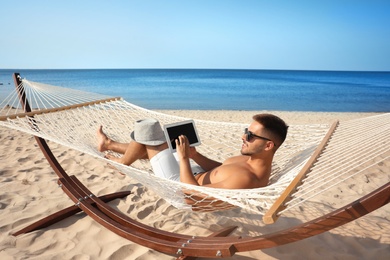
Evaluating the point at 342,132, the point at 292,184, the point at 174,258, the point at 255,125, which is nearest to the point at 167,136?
the point at 255,125

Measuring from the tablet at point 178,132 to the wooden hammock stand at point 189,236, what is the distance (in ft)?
1.43

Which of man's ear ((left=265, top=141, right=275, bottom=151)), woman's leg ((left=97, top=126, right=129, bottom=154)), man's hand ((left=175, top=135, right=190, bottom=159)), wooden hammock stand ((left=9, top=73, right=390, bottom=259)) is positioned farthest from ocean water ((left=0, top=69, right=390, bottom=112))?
man's ear ((left=265, top=141, right=275, bottom=151))

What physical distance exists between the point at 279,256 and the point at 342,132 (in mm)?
802

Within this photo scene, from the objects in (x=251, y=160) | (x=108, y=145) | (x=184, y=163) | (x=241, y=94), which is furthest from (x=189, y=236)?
(x=241, y=94)

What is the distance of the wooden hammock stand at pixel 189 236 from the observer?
988 millimetres

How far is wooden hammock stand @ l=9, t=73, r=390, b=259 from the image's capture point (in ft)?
3.24

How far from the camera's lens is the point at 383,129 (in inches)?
65.5

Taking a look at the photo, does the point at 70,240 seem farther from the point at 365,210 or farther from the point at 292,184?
the point at 365,210

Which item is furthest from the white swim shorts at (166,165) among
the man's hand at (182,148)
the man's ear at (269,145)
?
the man's ear at (269,145)

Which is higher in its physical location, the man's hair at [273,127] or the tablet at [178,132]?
the man's hair at [273,127]

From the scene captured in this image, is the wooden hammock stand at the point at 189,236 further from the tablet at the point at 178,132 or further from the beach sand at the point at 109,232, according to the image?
the tablet at the point at 178,132

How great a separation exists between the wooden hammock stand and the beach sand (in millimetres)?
117

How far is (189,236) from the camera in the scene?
1.56m

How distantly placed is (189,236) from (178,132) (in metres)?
0.56
